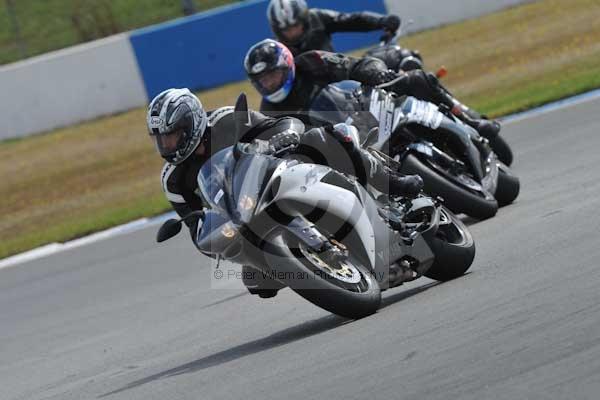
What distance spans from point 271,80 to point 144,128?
11.5m

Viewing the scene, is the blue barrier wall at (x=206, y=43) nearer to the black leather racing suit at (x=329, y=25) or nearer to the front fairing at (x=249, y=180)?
the black leather racing suit at (x=329, y=25)

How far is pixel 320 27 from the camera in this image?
11758 mm

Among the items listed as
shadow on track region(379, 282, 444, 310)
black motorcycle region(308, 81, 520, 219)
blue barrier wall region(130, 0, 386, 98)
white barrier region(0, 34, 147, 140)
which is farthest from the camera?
blue barrier wall region(130, 0, 386, 98)

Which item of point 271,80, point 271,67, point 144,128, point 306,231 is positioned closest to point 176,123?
point 306,231

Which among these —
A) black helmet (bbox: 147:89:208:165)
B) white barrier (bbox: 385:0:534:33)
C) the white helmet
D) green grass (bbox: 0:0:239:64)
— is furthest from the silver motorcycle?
green grass (bbox: 0:0:239:64)

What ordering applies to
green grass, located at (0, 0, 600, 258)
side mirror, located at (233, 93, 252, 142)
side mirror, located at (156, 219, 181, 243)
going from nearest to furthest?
side mirror, located at (156, 219, 181, 243) < side mirror, located at (233, 93, 252, 142) < green grass, located at (0, 0, 600, 258)

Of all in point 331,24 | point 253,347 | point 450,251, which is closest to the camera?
point 253,347

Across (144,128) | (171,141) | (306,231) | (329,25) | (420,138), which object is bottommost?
(144,128)

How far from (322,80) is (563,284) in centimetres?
339

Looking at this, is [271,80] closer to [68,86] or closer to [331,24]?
[331,24]

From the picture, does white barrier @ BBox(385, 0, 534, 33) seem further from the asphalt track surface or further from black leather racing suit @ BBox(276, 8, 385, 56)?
the asphalt track surface

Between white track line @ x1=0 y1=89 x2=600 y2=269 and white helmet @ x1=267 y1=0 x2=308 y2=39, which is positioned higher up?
white helmet @ x1=267 y1=0 x2=308 y2=39

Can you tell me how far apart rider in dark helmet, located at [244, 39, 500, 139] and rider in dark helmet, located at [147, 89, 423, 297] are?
132 centimetres

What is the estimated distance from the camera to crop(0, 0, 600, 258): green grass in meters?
15.4
